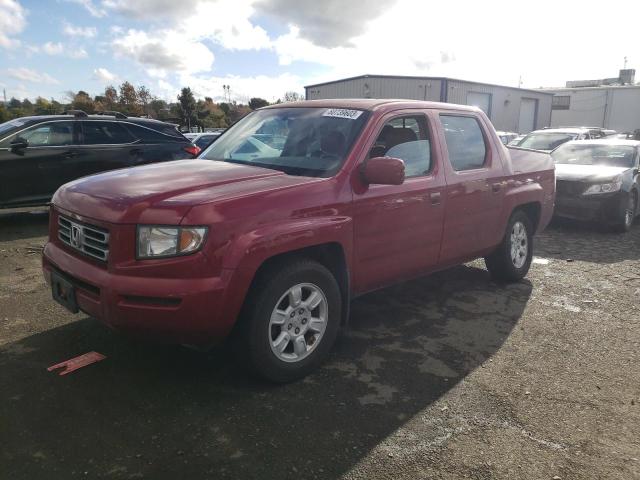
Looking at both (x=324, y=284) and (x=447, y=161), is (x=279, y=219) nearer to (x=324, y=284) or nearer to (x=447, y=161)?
(x=324, y=284)

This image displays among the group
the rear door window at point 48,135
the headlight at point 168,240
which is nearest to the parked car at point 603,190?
the headlight at point 168,240

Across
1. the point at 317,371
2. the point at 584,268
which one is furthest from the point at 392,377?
the point at 584,268

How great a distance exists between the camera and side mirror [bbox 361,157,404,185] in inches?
135

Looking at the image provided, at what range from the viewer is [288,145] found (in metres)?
3.96

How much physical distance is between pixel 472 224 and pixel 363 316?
129 centimetres

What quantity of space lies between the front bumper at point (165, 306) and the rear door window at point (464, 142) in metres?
2.52

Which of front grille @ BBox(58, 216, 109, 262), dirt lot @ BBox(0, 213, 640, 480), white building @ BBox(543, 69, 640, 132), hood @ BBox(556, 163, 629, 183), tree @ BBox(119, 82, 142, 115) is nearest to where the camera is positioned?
dirt lot @ BBox(0, 213, 640, 480)

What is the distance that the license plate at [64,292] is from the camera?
10.3 feet

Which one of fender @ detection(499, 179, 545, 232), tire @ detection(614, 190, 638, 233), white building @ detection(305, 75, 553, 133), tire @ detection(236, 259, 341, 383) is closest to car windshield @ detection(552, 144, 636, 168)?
tire @ detection(614, 190, 638, 233)

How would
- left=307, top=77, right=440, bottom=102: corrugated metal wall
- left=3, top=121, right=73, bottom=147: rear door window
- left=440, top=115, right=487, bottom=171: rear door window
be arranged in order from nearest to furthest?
left=440, top=115, right=487, bottom=171: rear door window < left=3, top=121, right=73, bottom=147: rear door window < left=307, top=77, right=440, bottom=102: corrugated metal wall

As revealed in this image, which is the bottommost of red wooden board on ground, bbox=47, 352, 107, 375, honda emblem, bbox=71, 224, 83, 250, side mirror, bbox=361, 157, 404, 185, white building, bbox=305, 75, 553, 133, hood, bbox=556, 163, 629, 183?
red wooden board on ground, bbox=47, 352, 107, 375

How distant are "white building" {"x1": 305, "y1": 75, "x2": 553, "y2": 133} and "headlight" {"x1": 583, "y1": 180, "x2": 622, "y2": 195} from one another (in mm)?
21099

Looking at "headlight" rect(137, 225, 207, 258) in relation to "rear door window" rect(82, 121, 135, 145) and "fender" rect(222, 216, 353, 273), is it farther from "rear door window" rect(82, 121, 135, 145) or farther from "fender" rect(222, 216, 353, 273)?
"rear door window" rect(82, 121, 135, 145)

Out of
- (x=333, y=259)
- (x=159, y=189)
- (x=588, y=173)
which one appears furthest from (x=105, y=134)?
(x=588, y=173)
